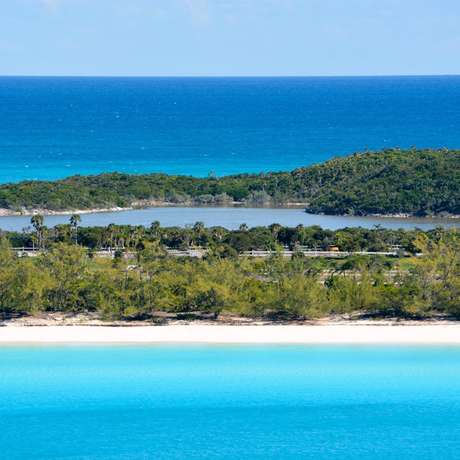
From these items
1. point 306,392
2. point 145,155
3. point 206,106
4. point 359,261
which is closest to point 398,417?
point 306,392

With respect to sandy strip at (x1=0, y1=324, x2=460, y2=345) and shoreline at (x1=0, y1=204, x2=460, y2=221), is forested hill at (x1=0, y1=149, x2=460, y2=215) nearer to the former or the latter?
shoreline at (x1=0, y1=204, x2=460, y2=221)

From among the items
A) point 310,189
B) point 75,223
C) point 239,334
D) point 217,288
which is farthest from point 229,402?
point 310,189

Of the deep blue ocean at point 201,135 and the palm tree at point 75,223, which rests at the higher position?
the palm tree at point 75,223

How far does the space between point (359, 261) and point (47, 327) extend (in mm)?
12635

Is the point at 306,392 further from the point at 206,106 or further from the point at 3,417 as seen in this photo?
the point at 206,106

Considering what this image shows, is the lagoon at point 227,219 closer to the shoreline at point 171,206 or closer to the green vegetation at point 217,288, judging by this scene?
the shoreline at point 171,206

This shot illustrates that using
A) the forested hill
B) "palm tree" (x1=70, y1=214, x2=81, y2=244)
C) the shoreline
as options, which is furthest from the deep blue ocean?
"palm tree" (x1=70, y1=214, x2=81, y2=244)

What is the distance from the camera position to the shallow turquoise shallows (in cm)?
2698

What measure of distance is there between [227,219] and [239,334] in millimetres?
28650

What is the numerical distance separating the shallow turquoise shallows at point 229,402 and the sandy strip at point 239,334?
74 cm

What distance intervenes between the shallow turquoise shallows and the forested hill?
1360 inches

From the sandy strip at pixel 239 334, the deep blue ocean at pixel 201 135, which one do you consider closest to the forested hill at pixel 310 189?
the deep blue ocean at pixel 201 135

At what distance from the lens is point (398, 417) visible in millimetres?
28859

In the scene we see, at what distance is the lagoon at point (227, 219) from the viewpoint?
61031mm
